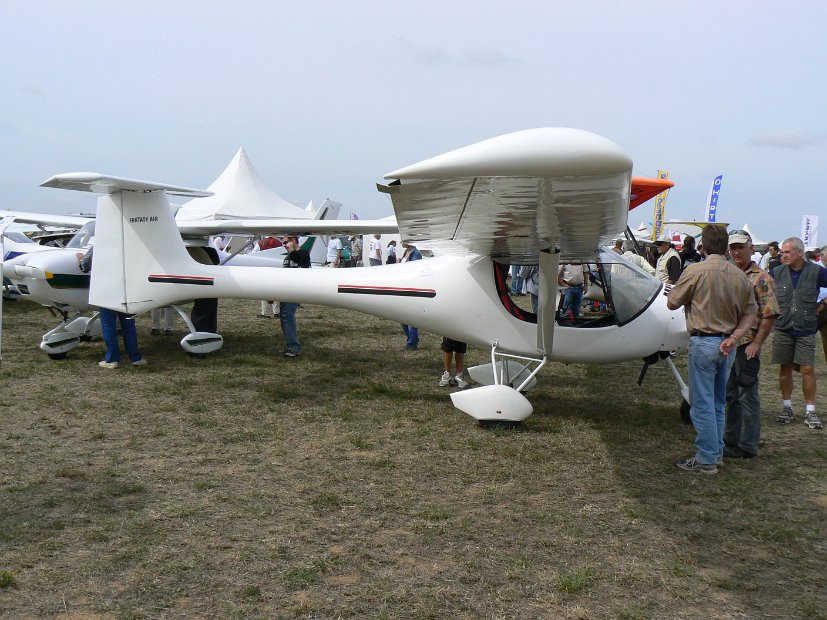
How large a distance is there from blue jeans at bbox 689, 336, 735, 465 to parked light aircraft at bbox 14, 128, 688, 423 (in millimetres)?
1064

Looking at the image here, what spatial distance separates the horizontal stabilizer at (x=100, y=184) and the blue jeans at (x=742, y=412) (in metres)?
6.44

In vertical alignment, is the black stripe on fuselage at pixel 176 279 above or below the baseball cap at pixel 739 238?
below

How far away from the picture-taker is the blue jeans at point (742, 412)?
5367mm

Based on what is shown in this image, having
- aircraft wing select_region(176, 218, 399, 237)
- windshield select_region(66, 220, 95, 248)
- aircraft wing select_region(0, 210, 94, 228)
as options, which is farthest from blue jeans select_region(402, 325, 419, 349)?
aircraft wing select_region(0, 210, 94, 228)

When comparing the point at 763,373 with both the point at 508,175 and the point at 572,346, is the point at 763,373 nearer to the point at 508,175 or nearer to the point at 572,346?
the point at 572,346

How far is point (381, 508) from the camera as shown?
13.7 ft

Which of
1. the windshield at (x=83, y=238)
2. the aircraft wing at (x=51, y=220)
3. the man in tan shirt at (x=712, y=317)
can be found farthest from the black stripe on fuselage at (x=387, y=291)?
the aircraft wing at (x=51, y=220)

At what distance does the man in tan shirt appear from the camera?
4664mm

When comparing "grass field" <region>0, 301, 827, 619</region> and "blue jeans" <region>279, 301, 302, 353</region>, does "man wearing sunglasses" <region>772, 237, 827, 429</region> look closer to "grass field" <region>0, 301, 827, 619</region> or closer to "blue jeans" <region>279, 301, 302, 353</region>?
"grass field" <region>0, 301, 827, 619</region>

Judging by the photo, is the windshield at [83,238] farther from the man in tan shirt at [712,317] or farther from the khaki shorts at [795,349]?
the khaki shorts at [795,349]

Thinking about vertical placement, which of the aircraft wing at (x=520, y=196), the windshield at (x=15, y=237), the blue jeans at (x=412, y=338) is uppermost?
the aircraft wing at (x=520, y=196)

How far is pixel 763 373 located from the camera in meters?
9.20

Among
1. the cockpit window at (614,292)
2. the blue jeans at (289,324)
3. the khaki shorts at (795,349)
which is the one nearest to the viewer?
the khaki shorts at (795,349)

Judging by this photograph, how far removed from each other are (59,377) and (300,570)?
564cm
